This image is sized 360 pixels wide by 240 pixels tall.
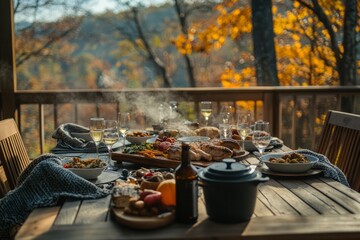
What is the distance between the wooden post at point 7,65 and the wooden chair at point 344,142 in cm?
275

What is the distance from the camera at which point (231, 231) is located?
1.47 metres

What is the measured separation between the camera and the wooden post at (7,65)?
4.45 m

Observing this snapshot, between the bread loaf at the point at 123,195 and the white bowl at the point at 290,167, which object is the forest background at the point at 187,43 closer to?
the white bowl at the point at 290,167

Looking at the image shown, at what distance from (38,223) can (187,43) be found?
8967 millimetres

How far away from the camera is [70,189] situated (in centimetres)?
185

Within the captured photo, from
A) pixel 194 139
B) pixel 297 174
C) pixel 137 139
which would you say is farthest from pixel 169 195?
pixel 137 139

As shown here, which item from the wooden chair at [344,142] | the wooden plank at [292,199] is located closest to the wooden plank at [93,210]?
the wooden plank at [292,199]

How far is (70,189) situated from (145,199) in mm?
397

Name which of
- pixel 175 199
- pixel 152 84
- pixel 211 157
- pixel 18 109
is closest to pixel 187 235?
pixel 175 199

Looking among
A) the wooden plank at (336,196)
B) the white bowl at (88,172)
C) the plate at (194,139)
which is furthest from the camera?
the plate at (194,139)

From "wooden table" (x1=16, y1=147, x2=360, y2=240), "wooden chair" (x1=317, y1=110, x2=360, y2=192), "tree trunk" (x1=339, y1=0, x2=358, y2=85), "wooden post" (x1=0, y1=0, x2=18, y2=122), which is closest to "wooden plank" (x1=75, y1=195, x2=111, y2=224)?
"wooden table" (x1=16, y1=147, x2=360, y2=240)

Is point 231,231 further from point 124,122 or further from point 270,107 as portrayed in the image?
point 270,107

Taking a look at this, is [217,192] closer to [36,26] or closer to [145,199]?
[145,199]

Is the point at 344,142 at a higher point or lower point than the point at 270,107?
lower
